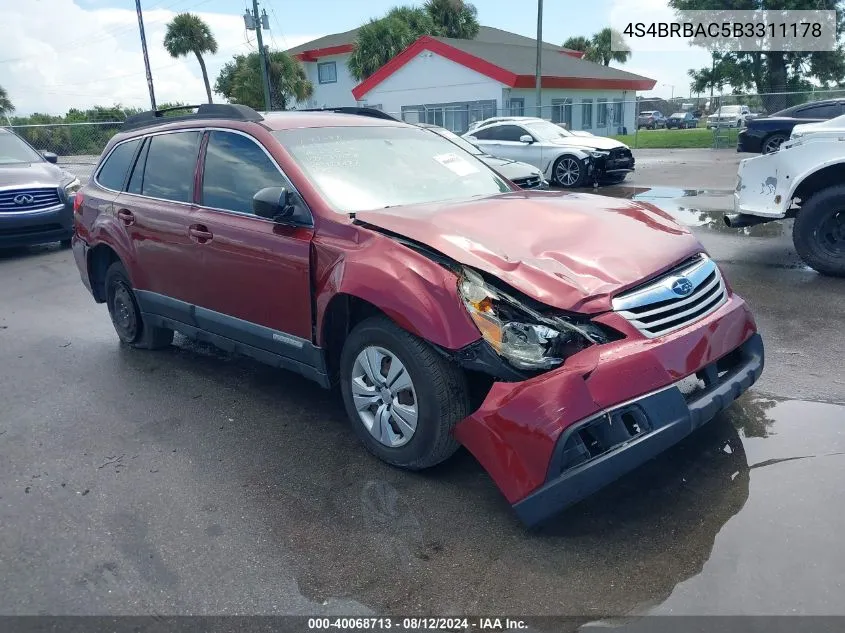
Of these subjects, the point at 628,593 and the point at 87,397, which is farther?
the point at 87,397

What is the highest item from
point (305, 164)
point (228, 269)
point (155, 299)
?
point (305, 164)

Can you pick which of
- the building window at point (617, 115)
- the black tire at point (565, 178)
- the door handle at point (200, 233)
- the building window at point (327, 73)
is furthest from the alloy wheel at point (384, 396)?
the building window at point (327, 73)

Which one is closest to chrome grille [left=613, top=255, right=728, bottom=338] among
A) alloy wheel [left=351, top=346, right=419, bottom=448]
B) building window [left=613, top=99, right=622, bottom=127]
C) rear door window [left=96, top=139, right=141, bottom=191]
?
alloy wheel [left=351, top=346, right=419, bottom=448]

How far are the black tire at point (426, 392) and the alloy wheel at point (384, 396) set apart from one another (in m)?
0.04

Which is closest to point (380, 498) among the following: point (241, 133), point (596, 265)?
point (596, 265)

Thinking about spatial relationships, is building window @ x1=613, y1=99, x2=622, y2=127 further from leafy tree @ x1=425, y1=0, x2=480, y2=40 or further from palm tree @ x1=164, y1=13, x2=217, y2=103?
palm tree @ x1=164, y1=13, x2=217, y2=103

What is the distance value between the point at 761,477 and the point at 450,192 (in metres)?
2.30

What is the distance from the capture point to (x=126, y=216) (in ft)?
17.0

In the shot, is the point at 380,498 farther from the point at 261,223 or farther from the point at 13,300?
the point at 13,300

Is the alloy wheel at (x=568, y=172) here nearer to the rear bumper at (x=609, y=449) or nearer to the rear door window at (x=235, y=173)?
the rear door window at (x=235, y=173)

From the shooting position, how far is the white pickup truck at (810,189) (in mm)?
6508

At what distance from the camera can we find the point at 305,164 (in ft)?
13.1

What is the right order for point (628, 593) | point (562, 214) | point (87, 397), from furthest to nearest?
point (87, 397), point (562, 214), point (628, 593)

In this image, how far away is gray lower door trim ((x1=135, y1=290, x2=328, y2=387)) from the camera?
3.89 metres
